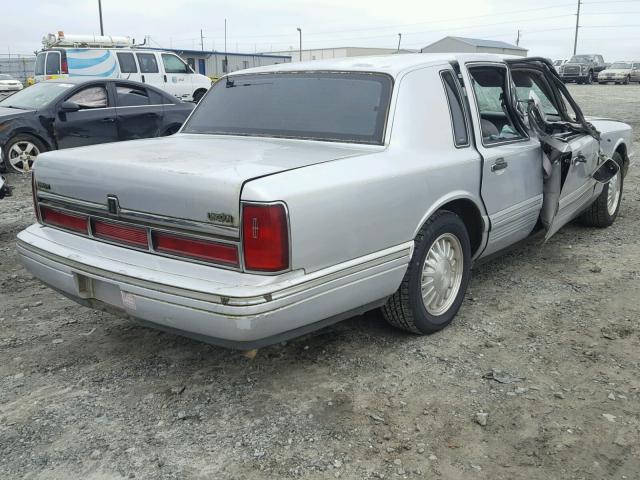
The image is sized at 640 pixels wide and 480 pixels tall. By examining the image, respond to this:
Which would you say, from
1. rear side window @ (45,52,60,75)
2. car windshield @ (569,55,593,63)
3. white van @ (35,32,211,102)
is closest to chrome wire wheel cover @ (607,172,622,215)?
white van @ (35,32,211,102)

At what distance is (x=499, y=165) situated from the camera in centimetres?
391

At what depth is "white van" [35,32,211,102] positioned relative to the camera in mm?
16156

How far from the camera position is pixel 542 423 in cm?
277

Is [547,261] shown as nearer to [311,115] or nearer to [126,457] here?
[311,115]

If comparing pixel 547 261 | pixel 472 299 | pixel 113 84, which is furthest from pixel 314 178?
pixel 113 84

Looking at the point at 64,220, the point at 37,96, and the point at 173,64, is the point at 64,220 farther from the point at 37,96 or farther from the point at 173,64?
the point at 173,64

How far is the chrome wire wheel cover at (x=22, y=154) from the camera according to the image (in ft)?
28.5

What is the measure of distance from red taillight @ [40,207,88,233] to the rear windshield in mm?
1094

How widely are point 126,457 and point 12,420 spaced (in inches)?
26.1

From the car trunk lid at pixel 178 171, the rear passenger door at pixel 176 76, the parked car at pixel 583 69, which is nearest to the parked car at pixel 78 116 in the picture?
the car trunk lid at pixel 178 171

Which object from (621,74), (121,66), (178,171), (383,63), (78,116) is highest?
(383,63)

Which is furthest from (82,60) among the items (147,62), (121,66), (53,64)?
(147,62)

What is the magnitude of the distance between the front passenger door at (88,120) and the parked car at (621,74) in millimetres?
34650

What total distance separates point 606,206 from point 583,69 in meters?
35.9
